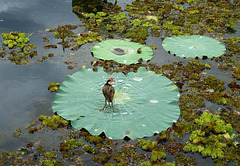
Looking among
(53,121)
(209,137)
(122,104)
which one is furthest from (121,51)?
(209,137)

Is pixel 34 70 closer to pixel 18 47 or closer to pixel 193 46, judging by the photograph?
pixel 18 47

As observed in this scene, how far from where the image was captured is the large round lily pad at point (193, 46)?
895 cm

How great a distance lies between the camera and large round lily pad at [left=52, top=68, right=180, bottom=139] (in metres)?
6.05

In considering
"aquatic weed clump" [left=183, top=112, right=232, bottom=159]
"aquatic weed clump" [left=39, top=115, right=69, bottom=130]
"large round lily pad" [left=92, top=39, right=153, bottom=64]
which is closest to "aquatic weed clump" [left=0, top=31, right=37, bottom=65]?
"large round lily pad" [left=92, top=39, right=153, bottom=64]

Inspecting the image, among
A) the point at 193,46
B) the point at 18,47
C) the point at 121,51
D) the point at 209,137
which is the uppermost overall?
the point at 193,46

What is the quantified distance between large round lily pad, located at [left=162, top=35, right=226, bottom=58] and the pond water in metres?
0.24

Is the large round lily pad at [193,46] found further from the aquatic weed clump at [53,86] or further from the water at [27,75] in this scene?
the aquatic weed clump at [53,86]

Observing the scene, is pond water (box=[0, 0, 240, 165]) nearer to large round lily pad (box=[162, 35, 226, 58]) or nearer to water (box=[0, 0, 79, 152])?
water (box=[0, 0, 79, 152])

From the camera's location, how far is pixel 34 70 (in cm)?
812

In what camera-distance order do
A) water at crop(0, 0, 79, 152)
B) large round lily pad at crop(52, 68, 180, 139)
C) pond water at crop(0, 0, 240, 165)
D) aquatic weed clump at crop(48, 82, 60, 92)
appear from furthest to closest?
aquatic weed clump at crop(48, 82, 60, 92), water at crop(0, 0, 79, 152), pond water at crop(0, 0, 240, 165), large round lily pad at crop(52, 68, 180, 139)

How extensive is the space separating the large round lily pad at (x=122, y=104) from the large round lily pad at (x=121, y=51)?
975 mm

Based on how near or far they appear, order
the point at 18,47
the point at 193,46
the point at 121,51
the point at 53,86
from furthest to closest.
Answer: the point at 193,46
the point at 18,47
the point at 121,51
the point at 53,86

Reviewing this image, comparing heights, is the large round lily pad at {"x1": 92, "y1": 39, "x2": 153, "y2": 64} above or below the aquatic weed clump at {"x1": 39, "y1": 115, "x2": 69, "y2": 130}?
above

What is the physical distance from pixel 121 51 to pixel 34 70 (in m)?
2.58
